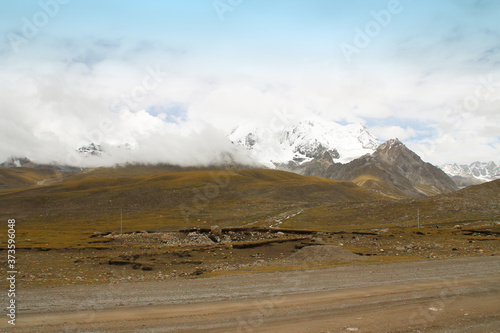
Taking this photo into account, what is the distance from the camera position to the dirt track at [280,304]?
49.0 ft

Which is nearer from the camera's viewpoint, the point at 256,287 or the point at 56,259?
the point at 256,287

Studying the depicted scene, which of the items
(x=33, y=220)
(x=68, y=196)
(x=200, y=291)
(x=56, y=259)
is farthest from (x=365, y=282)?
(x=68, y=196)

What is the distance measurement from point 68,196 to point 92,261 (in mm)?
159905

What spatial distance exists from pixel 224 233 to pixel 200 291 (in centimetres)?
4407

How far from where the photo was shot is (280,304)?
18156mm

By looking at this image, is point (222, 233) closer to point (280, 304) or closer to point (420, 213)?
point (280, 304)

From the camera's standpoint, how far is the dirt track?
49.0 ft

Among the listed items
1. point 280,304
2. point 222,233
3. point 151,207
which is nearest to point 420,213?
point 222,233

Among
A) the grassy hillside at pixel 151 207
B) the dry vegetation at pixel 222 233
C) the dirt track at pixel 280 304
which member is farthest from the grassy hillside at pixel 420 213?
the dirt track at pixel 280 304

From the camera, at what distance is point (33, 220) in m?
133

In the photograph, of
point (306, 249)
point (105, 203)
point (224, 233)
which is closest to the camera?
point (306, 249)

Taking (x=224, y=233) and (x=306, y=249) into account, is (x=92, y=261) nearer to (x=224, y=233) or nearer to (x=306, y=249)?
(x=306, y=249)

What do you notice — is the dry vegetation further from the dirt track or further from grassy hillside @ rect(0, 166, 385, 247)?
the dirt track

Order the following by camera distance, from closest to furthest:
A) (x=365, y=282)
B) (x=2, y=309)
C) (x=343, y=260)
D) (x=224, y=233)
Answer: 1. (x=2, y=309)
2. (x=365, y=282)
3. (x=343, y=260)
4. (x=224, y=233)
